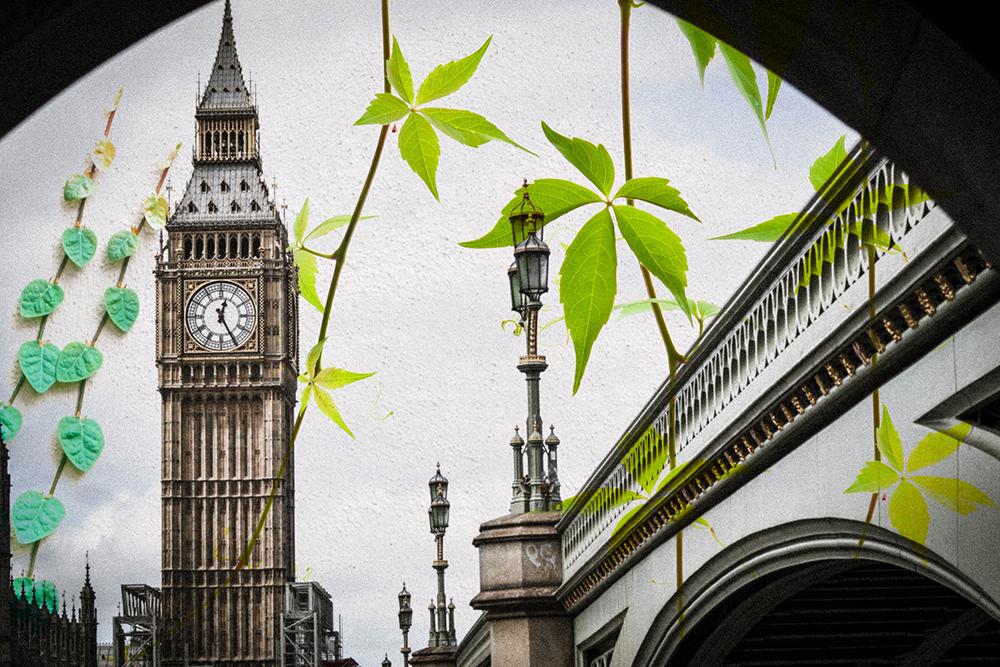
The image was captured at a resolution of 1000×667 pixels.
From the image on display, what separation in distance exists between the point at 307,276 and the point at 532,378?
10822mm

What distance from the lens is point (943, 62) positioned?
3.97 feet

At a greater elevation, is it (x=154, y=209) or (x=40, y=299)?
(x=154, y=209)

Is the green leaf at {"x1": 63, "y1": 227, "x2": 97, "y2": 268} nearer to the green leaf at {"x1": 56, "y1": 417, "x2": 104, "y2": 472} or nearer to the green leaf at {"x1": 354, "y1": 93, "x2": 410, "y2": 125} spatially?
the green leaf at {"x1": 56, "y1": 417, "x2": 104, "y2": 472}

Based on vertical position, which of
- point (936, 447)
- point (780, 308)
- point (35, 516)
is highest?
point (780, 308)

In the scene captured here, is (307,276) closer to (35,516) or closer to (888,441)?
(35,516)

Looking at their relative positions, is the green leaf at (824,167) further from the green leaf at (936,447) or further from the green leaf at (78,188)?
the green leaf at (936,447)

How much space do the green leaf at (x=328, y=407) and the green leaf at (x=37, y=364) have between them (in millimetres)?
225

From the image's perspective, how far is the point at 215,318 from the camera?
302 ft

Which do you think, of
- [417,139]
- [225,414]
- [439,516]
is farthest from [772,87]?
[225,414]

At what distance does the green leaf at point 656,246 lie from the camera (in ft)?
4.30

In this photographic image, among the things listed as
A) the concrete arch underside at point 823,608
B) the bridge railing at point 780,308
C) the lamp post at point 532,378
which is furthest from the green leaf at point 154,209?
the lamp post at point 532,378

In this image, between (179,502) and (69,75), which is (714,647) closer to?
(69,75)

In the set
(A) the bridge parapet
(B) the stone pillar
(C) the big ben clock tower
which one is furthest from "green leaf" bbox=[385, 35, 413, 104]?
(C) the big ben clock tower

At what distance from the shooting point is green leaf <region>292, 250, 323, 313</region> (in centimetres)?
153
